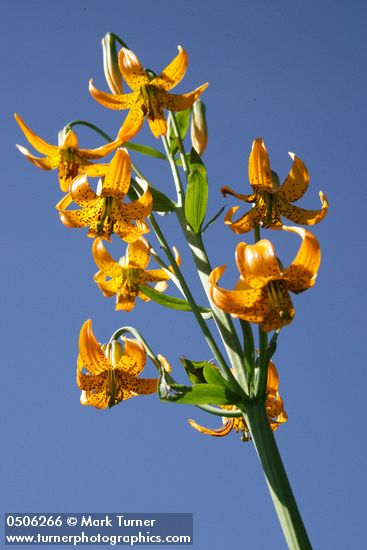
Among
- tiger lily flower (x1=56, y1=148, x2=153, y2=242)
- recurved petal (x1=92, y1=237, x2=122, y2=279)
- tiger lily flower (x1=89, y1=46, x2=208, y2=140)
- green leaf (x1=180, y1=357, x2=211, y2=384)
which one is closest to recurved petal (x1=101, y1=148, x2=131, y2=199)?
tiger lily flower (x1=56, y1=148, x2=153, y2=242)

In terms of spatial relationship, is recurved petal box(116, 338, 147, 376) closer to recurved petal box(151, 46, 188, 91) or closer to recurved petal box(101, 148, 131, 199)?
recurved petal box(101, 148, 131, 199)

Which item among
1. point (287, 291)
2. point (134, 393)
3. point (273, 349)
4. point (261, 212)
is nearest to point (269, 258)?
point (287, 291)

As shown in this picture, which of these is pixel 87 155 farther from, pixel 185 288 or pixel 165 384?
pixel 165 384

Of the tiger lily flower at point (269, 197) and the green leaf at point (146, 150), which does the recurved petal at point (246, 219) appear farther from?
the green leaf at point (146, 150)

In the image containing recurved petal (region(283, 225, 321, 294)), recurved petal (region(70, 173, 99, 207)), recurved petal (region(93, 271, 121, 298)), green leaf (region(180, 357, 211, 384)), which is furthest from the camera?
recurved petal (region(93, 271, 121, 298))

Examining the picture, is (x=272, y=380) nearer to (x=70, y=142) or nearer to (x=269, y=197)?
(x=269, y=197)

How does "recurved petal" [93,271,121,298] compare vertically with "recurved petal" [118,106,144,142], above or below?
below

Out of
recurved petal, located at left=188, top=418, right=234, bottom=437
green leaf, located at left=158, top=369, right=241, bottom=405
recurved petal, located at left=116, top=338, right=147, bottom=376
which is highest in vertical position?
recurved petal, located at left=116, top=338, right=147, bottom=376
